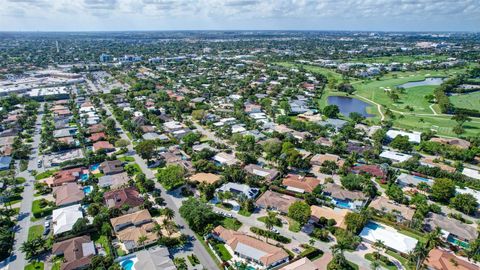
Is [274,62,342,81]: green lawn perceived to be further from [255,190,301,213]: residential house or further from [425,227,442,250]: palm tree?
[425,227,442,250]: palm tree

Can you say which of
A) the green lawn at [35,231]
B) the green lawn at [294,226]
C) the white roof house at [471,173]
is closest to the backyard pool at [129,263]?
the green lawn at [35,231]

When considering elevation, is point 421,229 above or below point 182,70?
below

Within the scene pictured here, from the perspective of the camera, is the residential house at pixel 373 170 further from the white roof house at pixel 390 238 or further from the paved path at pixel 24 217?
the paved path at pixel 24 217

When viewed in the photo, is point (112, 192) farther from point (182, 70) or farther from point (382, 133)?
point (182, 70)

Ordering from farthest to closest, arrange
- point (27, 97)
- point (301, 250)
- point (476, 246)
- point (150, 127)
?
point (27, 97) → point (150, 127) → point (301, 250) → point (476, 246)

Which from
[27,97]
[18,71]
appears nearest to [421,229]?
[27,97]

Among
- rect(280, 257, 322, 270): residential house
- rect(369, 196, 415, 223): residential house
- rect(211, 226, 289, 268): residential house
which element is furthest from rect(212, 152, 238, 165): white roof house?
rect(280, 257, 322, 270): residential house
